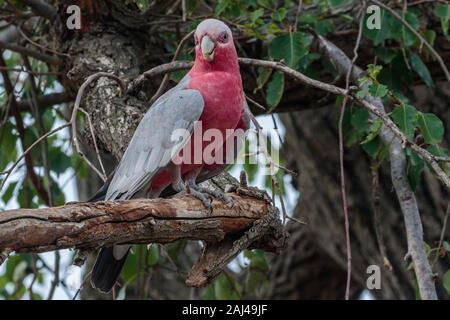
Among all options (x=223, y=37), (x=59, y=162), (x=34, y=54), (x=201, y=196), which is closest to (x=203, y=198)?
(x=201, y=196)

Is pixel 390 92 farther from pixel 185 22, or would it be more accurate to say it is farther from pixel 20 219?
pixel 20 219

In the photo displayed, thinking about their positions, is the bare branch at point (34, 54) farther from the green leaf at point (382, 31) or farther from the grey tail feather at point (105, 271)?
the green leaf at point (382, 31)

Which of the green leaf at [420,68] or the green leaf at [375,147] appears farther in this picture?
the green leaf at [420,68]

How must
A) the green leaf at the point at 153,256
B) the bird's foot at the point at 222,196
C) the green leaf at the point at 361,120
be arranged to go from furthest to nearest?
the green leaf at the point at 153,256 < the green leaf at the point at 361,120 < the bird's foot at the point at 222,196

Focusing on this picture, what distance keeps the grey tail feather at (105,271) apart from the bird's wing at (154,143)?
0.30 metres

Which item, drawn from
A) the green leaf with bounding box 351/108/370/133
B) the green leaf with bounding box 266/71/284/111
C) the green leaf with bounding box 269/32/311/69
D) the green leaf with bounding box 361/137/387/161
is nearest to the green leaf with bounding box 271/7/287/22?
the green leaf with bounding box 269/32/311/69

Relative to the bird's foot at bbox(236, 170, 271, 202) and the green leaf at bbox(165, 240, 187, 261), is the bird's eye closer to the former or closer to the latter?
the bird's foot at bbox(236, 170, 271, 202)

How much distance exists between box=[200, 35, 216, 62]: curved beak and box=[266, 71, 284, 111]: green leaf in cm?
57

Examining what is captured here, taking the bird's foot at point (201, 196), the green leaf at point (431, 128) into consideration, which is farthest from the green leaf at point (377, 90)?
the bird's foot at point (201, 196)

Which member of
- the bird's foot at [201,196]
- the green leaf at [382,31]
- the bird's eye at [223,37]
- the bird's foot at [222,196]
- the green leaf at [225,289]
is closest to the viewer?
the bird's foot at [201,196]

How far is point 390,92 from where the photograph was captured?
387cm

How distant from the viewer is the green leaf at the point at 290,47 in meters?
4.25

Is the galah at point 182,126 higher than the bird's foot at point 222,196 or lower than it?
higher

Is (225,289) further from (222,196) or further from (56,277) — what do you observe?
(222,196)
